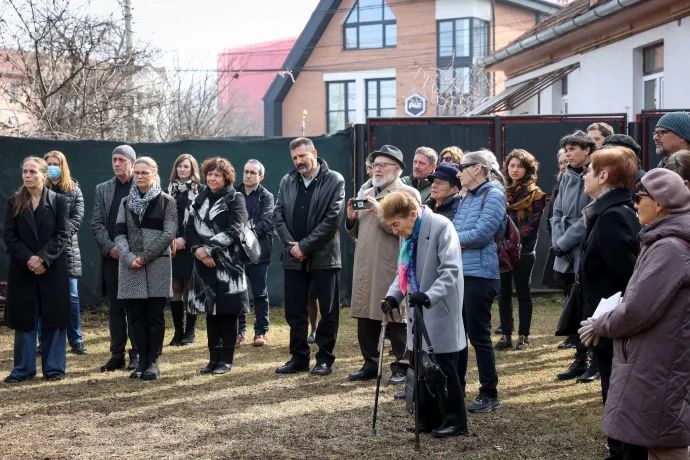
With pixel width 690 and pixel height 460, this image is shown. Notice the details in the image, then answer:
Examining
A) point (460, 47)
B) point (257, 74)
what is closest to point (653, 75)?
point (460, 47)

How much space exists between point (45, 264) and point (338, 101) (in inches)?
1342

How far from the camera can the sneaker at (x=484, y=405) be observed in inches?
260

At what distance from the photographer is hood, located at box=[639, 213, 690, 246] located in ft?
13.4

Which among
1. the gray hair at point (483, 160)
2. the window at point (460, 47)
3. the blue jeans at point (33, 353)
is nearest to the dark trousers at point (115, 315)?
the blue jeans at point (33, 353)

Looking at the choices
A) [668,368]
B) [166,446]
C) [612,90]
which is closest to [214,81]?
[612,90]

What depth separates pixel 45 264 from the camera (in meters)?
8.02

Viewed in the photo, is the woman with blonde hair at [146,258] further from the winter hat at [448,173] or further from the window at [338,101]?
the window at [338,101]

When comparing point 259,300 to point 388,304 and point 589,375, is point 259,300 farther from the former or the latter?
point 388,304

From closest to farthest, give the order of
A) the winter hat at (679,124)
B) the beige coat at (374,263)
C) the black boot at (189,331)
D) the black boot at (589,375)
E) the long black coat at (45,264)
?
the winter hat at (679,124)
the beige coat at (374,263)
the black boot at (589,375)
the long black coat at (45,264)
the black boot at (189,331)

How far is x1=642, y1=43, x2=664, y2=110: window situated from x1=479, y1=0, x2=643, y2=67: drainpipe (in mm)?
953

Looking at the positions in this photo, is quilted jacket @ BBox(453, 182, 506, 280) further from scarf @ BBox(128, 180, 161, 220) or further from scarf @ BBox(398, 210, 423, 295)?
scarf @ BBox(128, 180, 161, 220)

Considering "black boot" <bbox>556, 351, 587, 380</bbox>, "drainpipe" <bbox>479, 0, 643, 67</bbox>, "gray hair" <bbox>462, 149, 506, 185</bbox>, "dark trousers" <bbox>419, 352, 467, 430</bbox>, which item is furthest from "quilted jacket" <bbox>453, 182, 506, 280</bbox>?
"drainpipe" <bbox>479, 0, 643, 67</bbox>

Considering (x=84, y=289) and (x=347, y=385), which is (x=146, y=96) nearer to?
(x=84, y=289)

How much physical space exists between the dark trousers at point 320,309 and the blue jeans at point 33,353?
2113 mm
